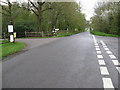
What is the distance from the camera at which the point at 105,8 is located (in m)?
35.4

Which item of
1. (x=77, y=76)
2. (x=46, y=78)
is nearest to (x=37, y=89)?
(x=46, y=78)

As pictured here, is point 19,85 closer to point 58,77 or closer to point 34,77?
point 34,77

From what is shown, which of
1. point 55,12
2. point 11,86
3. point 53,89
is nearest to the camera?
point 53,89

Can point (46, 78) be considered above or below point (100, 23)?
below

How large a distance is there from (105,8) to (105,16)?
6.96 feet

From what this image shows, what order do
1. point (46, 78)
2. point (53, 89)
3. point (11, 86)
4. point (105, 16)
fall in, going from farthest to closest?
point (105, 16) < point (46, 78) < point (11, 86) < point (53, 89)

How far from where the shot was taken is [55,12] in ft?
103

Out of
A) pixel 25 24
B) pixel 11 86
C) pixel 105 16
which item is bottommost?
pixel 11 86

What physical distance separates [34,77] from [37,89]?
780mm

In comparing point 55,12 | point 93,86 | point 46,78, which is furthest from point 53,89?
point 55,12

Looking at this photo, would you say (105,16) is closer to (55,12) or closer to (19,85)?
(55,12)

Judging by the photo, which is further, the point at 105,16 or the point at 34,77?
the point at 105,16

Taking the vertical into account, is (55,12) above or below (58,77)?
above

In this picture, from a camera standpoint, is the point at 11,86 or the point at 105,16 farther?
the point at 105,16
